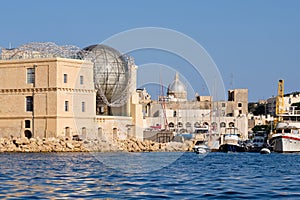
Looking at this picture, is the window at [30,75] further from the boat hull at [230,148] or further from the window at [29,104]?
the boat hull at [230,148]

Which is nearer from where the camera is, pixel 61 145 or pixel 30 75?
pixel 61 145

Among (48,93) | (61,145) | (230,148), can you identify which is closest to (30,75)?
(48,93)

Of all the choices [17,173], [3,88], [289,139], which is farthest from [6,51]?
[17,173]

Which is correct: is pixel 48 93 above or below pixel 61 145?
above

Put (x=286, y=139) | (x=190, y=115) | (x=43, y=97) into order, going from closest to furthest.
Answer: (x=43, y=97) → (x=286, y=139) → (x=190, y=115)

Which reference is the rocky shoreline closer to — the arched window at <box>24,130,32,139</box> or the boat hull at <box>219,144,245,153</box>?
the arched window at <box>24,130,32,139</box>

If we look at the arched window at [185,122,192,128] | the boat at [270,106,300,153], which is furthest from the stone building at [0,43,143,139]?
the arched window at [185,122,192,128]

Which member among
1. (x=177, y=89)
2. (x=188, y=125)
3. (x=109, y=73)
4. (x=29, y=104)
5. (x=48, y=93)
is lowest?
(x=188, y=125)

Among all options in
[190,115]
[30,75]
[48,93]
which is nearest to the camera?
[48,93]

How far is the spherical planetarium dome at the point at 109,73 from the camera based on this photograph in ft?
252

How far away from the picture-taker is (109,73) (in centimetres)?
7769

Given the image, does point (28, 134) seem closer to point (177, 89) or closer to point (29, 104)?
point (29, 104)

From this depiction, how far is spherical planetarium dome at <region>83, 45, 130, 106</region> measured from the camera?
76.9 meters

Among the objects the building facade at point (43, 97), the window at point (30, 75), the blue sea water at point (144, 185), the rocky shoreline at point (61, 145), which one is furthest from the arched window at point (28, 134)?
the blue sea water at point (144, 185)
